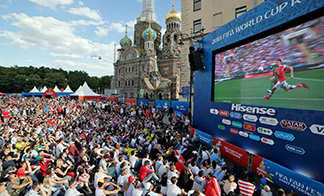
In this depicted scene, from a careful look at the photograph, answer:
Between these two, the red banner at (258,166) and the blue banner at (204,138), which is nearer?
the red banner at (258,166)

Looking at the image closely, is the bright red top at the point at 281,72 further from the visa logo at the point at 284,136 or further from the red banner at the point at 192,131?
the red banner at the point at 192,131

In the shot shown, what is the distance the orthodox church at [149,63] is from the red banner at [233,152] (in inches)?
1085

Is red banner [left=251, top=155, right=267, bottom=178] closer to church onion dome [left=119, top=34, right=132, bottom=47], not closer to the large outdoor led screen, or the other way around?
the large outdoor led screen

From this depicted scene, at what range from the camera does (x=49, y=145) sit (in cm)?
737

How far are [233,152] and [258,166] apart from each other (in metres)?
1.48

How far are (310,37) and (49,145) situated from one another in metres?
11.6

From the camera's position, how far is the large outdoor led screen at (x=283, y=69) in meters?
5.34

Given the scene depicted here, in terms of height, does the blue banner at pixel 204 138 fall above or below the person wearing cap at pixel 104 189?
below

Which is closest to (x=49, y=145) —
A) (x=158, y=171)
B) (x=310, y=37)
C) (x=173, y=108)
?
(x=158, y=171)

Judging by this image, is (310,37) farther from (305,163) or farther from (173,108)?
(173,108)

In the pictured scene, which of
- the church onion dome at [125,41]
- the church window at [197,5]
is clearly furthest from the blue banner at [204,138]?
the church onion dome at [125,41]

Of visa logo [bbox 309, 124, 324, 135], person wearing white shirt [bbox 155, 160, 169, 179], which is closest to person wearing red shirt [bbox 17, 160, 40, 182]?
person wearing white shirt [bbox 155, 160, 169, 179]

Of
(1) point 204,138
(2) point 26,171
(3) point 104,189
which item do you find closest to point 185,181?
(3) point 104,189

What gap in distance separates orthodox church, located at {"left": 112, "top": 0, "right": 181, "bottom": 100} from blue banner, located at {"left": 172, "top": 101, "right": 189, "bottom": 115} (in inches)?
665
